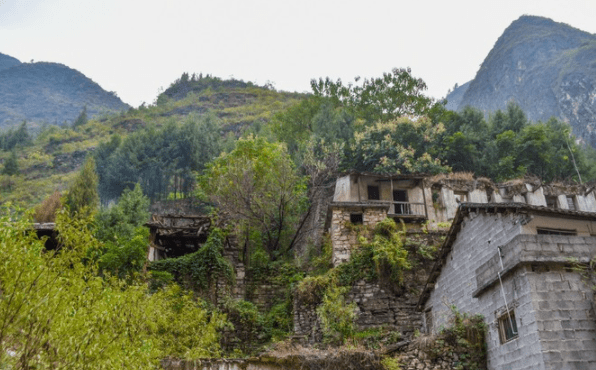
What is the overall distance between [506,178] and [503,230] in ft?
68.7

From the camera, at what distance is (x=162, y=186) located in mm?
42312

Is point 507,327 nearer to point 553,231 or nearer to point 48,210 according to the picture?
point 553,231

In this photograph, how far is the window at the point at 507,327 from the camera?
12663 mm

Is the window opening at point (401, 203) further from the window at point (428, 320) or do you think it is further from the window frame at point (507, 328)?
the window frame at point (507, 328)

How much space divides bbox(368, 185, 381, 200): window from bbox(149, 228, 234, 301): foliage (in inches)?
372

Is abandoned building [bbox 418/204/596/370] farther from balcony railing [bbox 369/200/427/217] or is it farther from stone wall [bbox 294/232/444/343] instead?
balcony railing [bbox 369/200/427/217]

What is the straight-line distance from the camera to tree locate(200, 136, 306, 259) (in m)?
27.4

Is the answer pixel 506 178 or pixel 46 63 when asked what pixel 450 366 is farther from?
pixel 46 63

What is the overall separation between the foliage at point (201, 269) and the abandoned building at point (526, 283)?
10.6 metres

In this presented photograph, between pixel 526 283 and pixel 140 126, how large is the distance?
215 ft

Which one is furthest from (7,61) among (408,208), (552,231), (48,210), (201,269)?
(552,231)

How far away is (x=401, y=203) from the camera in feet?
90.4

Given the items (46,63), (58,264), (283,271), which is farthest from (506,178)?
(46,63)

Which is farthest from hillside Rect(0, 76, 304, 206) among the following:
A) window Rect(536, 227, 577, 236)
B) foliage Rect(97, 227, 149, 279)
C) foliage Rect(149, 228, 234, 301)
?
window Rect(536, 227, 577, 236)
